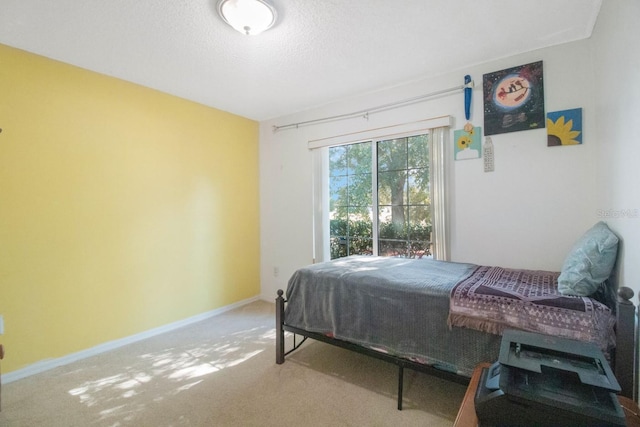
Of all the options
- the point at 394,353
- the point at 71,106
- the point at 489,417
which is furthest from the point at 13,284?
the point at 489,417

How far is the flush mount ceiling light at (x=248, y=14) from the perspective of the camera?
170cm

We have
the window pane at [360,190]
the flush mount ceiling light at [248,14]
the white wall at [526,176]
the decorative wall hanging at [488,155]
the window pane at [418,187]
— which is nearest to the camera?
the flush mount ceiling light at [248,14]

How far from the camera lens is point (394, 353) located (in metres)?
1.79

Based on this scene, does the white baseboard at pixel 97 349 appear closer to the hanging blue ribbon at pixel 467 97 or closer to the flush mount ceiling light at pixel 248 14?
the flush mount ceiling light at pixel 248 14

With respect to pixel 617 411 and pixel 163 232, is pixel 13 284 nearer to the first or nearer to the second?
pixel 163 232

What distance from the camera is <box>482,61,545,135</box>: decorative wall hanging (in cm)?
225

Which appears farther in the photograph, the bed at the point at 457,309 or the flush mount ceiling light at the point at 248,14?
the flush mount ceiling light at the point at 248,14

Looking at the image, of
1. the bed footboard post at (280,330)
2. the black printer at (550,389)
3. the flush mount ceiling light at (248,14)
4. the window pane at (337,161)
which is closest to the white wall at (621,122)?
the black printer at (550,389)

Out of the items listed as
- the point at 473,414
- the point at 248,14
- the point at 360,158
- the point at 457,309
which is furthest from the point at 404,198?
the point at 473,414

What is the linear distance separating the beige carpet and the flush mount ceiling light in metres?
2.37

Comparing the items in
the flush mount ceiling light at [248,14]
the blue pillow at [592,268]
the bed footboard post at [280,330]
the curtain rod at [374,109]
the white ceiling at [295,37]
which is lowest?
the bed footboard post at [280,330]

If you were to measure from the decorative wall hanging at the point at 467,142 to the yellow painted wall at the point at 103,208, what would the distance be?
2.55 meters

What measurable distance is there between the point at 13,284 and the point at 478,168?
369cm

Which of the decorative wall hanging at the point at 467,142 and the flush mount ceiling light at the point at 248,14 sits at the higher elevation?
the flush mount ceiling light at the point at 248,14
